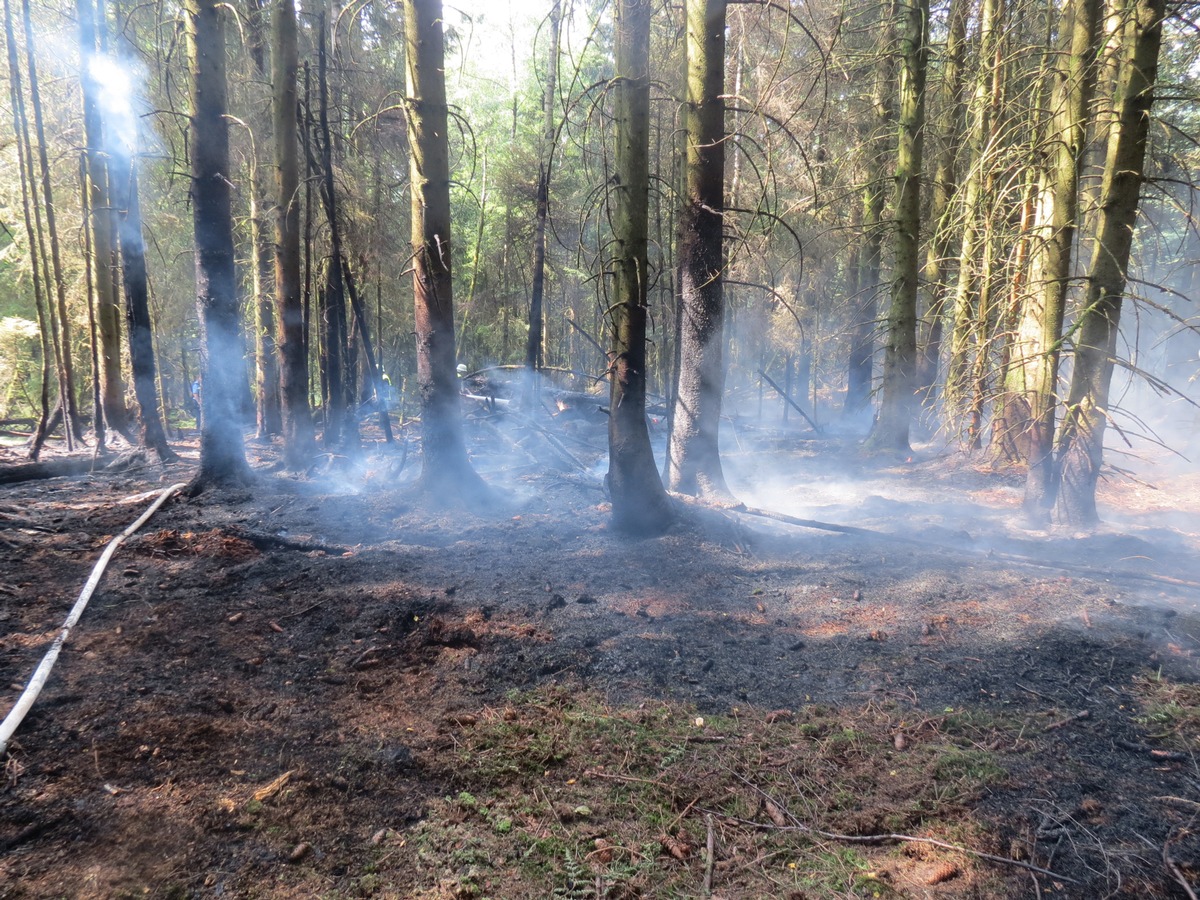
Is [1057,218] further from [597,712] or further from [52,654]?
[52,654]

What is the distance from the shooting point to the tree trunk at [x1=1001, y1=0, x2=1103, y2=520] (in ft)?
23.1

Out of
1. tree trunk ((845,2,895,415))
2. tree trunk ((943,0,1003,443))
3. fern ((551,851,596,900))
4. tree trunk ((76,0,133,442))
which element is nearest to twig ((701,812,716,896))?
fern ((551,851,596,900))

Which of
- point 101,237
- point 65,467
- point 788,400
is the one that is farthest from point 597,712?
point 101,237

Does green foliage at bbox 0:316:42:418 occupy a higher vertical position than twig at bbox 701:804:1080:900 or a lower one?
higher

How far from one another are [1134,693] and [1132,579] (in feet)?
8.47

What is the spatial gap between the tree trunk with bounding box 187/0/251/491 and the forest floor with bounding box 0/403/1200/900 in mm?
1586

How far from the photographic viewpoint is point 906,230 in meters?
11.6

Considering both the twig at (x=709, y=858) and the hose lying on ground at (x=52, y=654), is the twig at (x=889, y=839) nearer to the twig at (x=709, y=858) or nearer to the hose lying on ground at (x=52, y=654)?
the twig at (x=709, y=858)

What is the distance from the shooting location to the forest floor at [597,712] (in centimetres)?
270

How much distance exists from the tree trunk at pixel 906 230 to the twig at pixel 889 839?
10.5 m

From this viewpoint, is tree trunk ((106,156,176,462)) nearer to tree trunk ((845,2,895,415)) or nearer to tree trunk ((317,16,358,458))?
tree trunk ((317,16,358,458))

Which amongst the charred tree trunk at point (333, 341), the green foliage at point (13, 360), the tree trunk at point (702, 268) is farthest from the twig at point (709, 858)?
the green foliage at point (13, 360)

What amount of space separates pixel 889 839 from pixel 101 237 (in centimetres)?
1542

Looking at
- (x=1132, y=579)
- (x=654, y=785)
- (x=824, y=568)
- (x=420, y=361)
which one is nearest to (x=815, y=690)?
(x=654, y=785)
